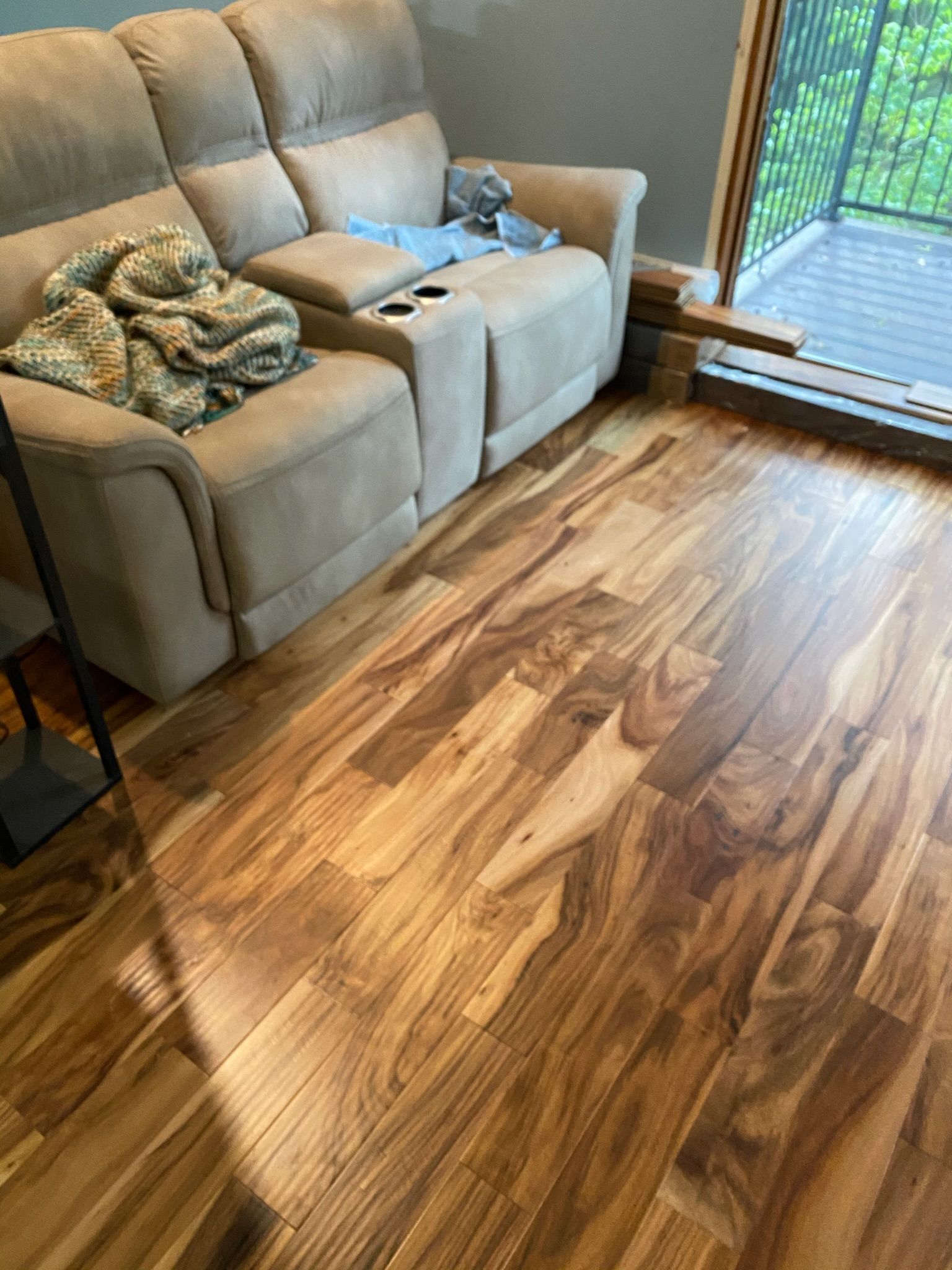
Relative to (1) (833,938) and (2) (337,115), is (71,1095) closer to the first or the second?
(1) (833,938)

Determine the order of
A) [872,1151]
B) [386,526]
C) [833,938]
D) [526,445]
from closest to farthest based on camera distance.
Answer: [872,1151], [833,938], [386,526], [526,445]

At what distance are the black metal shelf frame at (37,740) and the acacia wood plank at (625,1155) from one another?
1.00 metres

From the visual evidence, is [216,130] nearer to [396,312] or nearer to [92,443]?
[396,312]

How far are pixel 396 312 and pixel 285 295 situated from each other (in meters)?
0.29

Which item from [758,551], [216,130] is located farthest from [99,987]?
[216,130]

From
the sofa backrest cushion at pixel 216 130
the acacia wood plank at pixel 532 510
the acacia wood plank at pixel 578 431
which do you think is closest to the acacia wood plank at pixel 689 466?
the acacia wood plank at pixel 532 510

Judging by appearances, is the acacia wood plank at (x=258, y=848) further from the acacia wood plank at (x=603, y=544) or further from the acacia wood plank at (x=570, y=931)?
the acacia wood plank at (x=603, y=544)

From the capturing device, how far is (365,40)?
261cm

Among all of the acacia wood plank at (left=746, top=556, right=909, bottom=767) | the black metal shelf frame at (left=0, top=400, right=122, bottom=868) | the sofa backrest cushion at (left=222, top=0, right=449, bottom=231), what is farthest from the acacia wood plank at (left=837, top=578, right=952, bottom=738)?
the sofa backrest cushion at (left=222, top=0, right=449, bottom=231)

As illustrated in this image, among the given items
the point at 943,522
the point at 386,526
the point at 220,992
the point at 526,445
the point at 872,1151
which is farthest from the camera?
the point at 526,445

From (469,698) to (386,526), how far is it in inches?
19.3

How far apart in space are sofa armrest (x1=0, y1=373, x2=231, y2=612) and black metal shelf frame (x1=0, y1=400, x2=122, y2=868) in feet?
0.44

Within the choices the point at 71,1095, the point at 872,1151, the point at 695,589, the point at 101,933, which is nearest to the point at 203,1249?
the point at 71,1095

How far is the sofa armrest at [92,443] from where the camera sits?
1.55 m
